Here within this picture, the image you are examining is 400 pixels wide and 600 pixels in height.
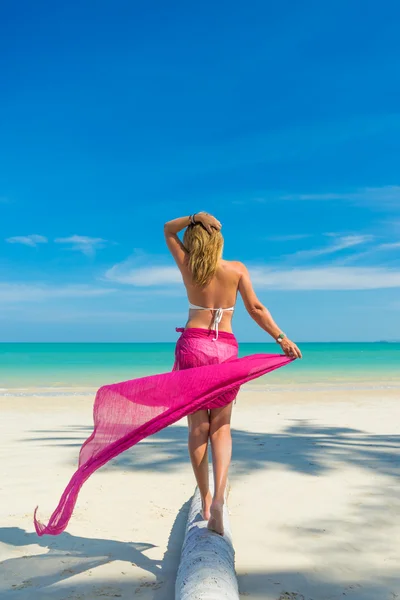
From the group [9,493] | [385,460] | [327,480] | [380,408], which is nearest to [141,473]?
[9,493]

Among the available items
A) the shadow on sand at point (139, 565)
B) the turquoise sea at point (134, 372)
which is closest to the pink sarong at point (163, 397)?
the shadow on sand at point (139, 565)

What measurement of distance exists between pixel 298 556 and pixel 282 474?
209cm

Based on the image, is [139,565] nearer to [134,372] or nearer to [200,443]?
[200,443]

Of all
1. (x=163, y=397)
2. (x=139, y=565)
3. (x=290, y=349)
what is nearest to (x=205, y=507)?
(x=139, y=565)

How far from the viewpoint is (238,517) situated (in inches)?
168

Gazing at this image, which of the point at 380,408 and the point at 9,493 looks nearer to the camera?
the point at 9,493

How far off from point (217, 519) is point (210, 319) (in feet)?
3.92

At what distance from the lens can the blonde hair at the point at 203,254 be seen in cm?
345

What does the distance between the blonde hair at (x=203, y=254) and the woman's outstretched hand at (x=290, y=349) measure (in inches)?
24.6

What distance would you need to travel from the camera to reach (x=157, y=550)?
364cm

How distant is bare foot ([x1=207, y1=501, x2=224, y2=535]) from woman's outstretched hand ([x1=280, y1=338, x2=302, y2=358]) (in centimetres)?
100

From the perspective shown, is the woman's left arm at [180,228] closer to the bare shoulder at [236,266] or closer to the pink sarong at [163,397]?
the bare shoulder at [236,266]

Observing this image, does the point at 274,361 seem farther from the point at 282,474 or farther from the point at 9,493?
the point at 9,493

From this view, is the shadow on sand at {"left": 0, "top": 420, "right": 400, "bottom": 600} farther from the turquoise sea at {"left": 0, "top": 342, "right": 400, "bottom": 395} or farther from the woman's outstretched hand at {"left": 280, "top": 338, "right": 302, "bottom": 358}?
the turquoise sea at {"left": 0, "top": 342, "right": 400, "bottom": 395}
